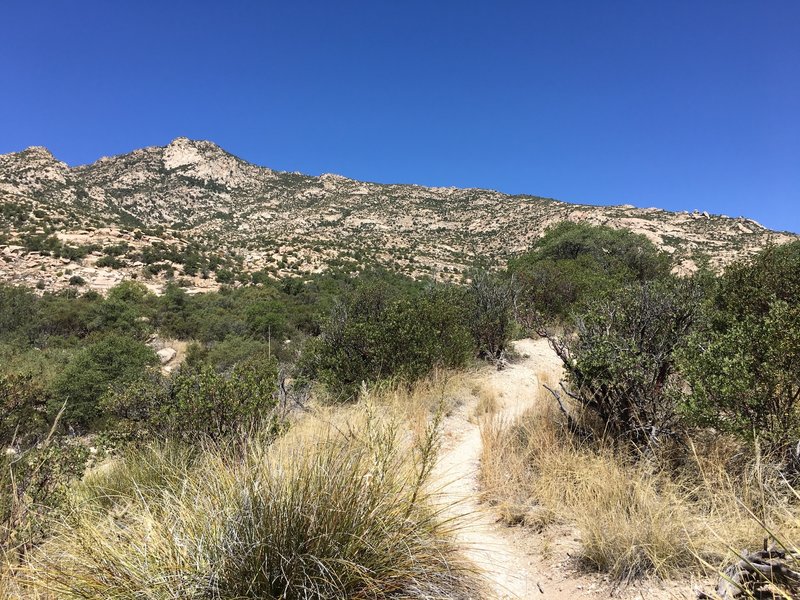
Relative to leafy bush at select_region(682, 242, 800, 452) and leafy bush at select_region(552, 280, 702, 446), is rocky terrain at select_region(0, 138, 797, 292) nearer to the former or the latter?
leafy bush at select_region(552, 280, 702, 446)

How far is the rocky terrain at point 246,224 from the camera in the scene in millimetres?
32781

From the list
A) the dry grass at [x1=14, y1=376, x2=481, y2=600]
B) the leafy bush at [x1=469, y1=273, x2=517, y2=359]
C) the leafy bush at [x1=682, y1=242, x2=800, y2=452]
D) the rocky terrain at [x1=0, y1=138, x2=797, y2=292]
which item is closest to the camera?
the dry grass at [x1=14, y1=376, x2=481, y2=600]

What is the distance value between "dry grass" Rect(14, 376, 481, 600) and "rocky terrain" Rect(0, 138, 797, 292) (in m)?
30.8

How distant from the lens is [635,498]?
3020 millimetres

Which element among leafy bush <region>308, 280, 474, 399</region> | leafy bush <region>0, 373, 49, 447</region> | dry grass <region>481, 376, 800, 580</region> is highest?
leafy bush <region>308, 280, 474, 399</region>

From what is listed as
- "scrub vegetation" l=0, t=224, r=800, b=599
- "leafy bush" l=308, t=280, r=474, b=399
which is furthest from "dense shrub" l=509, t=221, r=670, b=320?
"scrub vegetation" l=0, t=224, r=800, b=599

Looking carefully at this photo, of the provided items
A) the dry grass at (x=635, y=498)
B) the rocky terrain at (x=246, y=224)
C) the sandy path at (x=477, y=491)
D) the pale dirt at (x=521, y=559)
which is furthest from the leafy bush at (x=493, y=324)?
the rocky terrain at (x=246, y=224)

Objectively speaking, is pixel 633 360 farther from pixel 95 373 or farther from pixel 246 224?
pixel 246 224

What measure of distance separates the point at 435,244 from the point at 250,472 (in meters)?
60.4

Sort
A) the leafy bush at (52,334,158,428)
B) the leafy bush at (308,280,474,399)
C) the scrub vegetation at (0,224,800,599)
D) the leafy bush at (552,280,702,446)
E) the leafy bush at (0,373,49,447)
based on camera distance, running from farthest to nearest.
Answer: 1. the leafy bush at (52,334,158,428)
2. the leafy bush at (308,280,474,399)
3. the leafy bush at (0,373,49,447)
4. the leafy bush at (552,280,702,446)
5. the scrub vegetation at (0,224,800,599)

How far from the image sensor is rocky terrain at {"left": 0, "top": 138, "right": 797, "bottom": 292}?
32.8 metres

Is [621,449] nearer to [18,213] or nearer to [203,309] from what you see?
[203,309]

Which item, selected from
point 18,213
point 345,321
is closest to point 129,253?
point 18,213

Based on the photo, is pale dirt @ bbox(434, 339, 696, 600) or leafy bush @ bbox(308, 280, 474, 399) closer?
pale dirt @ bbox(434, 339, 696, 600)
